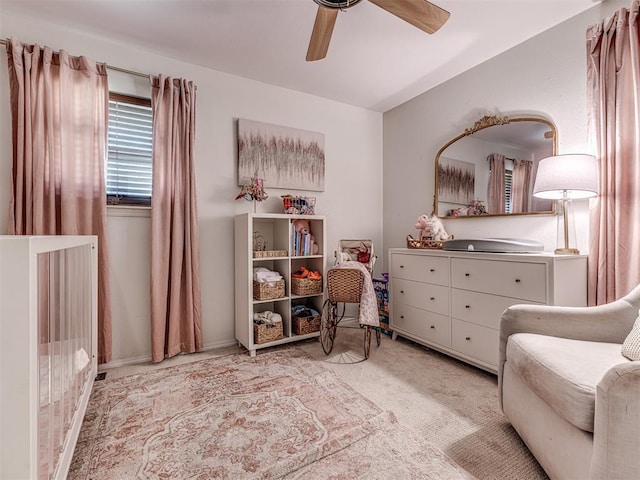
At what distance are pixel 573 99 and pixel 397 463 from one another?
7.92ft

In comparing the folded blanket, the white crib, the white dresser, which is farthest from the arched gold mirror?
the white crib

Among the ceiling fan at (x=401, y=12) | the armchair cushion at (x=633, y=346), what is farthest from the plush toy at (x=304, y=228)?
the armchair cushion at (x=633, y=346)

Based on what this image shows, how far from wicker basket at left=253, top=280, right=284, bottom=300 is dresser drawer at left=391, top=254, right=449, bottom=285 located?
3.43 feet

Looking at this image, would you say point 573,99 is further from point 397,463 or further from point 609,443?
point 397,463

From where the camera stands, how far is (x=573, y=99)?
2.01 m

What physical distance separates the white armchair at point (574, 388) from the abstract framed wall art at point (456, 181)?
4.80 feet

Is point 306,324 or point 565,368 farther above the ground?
point 565,368

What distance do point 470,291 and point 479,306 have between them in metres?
0.11

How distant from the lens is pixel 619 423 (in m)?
0.86

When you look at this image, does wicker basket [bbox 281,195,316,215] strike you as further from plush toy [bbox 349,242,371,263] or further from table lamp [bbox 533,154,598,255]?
table lamp [bbox 533,154,598,255]

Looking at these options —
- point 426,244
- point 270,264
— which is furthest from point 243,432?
point 426,244

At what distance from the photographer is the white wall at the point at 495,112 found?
1989 millimetres

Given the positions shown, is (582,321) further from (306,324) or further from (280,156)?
(280,156)

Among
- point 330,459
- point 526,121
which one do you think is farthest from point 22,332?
point 526,121
